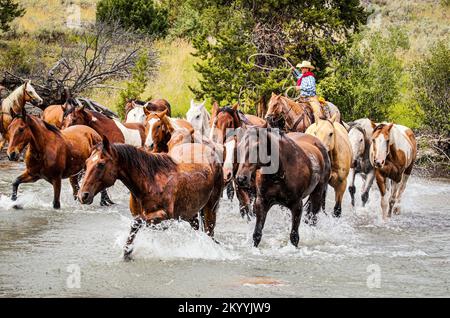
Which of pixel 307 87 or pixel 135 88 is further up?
pixel 307 87

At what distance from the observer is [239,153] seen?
32.0 feet

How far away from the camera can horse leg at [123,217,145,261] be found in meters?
8.96

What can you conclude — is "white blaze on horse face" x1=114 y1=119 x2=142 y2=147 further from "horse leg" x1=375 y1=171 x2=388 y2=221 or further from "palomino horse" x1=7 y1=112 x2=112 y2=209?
"horse leg" x1=375 y1=171 x2=388 y2=221

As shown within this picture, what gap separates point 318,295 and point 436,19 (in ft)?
125

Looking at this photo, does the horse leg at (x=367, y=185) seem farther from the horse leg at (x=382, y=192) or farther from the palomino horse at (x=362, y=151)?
the horse leg at (x=382, y=192)

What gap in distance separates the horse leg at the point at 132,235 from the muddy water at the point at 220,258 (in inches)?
4.2

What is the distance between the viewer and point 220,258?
1001 cm

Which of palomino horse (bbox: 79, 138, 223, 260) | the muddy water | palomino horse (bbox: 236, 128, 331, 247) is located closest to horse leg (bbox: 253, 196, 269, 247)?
palomino horse (bbox: 236, 128, 331, 247)

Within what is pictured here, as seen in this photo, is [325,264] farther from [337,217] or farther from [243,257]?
[337,217]

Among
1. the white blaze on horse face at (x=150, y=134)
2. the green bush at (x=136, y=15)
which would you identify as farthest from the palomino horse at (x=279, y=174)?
the green bush at (x=136, y=15)

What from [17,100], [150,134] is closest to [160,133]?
[150,134]

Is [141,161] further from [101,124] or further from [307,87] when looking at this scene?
[307,87]

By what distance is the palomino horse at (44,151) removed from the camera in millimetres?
13500

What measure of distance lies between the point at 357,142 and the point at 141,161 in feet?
24.8
